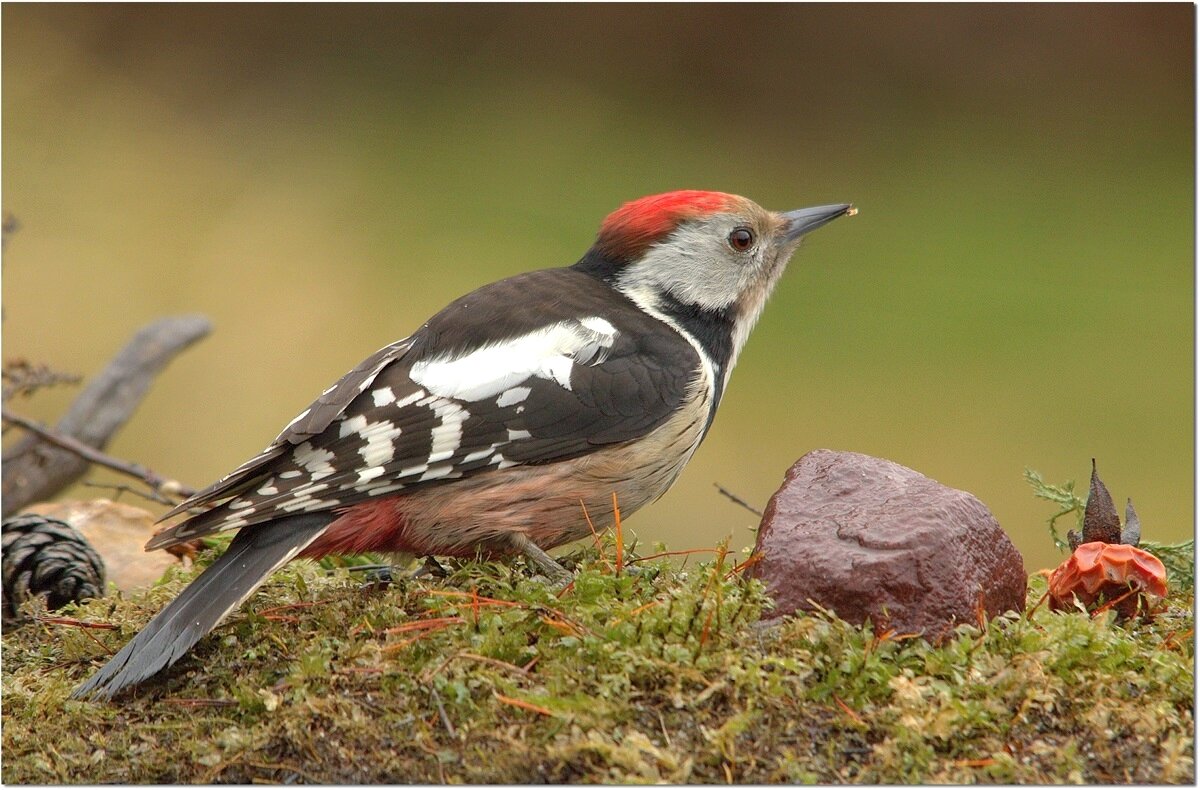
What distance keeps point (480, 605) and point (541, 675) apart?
294mm

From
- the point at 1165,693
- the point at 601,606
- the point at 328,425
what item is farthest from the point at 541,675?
the point at 1165,693

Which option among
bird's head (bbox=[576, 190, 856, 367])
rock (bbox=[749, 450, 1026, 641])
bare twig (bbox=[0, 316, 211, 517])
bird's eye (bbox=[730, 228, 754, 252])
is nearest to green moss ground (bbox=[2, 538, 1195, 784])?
rock (bbox=[749, 450, 1026, 641])

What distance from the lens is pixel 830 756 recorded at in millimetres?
2086

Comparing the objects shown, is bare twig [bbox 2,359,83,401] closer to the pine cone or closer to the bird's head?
the pine cone

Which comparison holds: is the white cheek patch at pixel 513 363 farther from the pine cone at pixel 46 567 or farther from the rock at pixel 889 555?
the pine cone at pixel 46 567

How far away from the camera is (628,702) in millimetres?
2180

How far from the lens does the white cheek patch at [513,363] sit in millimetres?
3018

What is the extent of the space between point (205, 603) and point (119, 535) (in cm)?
131

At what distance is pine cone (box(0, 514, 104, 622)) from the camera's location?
3227 mm

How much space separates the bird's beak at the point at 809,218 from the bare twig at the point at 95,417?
2331mm

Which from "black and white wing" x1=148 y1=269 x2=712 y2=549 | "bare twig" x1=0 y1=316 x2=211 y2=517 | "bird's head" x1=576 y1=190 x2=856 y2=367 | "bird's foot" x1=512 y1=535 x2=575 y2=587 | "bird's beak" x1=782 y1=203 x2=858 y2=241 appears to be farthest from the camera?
"bare twig" x1=0 y1=316 x2=211 y2=517

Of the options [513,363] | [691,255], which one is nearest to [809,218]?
[691,255]

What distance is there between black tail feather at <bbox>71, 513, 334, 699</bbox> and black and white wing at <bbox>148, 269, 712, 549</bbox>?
0.06m

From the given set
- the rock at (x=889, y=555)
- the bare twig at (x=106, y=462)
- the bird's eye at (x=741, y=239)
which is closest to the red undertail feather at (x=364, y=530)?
the rock at (x=889, y=555)
